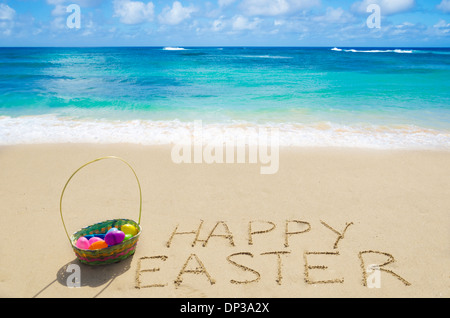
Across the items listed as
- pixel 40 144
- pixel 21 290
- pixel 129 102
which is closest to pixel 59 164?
pixel 40 144

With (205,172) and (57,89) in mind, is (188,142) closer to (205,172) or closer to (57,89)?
(205,172)

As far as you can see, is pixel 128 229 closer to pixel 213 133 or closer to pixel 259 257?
pixel 259 257

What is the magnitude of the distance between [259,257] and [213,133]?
544cm

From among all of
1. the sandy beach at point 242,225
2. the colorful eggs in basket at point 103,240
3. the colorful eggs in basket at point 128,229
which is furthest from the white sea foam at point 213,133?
the colorful eggs in basket at point 103,240

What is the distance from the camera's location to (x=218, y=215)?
4.61 m

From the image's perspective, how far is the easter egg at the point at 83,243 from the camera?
142 inches

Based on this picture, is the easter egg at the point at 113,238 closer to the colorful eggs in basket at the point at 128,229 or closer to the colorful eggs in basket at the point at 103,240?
the colorful eggs in basket at the point at 103,240

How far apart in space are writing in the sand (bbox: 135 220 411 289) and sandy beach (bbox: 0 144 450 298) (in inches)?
0.5

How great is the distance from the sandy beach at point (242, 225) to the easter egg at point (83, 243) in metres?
0.23

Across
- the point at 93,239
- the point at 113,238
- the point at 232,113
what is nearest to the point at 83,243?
the point at 93,239

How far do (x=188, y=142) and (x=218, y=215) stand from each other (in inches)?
141

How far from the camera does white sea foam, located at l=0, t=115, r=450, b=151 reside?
25.6 feet

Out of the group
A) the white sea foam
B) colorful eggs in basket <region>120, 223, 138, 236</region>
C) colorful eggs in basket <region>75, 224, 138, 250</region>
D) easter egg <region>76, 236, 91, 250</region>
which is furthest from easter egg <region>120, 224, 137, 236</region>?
the white sea foam

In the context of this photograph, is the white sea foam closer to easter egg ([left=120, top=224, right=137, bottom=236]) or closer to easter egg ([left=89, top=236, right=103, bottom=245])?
easter egg ([left=120, top=224, right=137, bottom=236])
